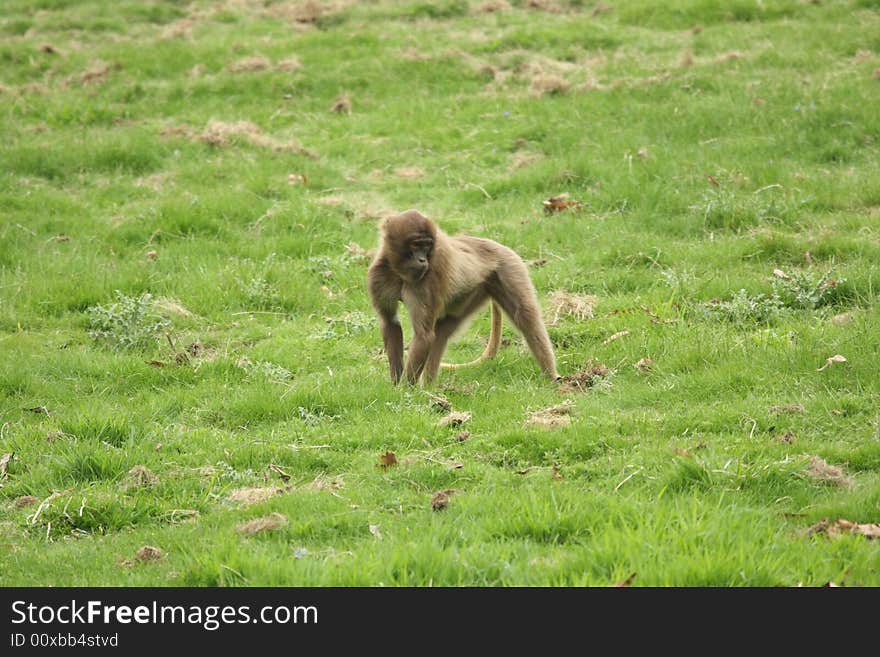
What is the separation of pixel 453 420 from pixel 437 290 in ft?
4.76

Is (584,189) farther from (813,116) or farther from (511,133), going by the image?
(813,116)

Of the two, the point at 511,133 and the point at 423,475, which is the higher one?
the point at 511,133

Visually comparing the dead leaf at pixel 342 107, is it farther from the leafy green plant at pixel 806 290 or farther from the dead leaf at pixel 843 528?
the dead leaf at pixel 843 528

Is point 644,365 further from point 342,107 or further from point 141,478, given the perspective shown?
point 342,107

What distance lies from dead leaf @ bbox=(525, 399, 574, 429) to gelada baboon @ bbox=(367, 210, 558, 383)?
1010 millimetres

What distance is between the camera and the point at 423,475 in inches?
288

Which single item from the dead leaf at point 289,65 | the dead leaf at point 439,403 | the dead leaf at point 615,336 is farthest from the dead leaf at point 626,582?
the dead leaf at point 289,65

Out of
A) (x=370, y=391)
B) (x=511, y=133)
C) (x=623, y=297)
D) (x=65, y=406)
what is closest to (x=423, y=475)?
(x=370, y=391)

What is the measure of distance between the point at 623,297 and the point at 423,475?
4.21 metres

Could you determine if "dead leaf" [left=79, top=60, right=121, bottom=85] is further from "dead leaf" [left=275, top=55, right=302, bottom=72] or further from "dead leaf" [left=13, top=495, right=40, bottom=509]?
"dead leaf" [left=13, top=495, right=40, bottom=509]

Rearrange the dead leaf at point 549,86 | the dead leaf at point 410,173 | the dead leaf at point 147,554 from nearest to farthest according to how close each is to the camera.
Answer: the dead leaf at point 147,554 → the dead leaf at point 410,173 → the dead leaf at point 549,86

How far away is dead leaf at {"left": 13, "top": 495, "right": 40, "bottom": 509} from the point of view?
23.7 feet

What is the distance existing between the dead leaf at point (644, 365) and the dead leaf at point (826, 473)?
2.24 meters

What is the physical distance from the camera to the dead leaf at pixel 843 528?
5980 mm
